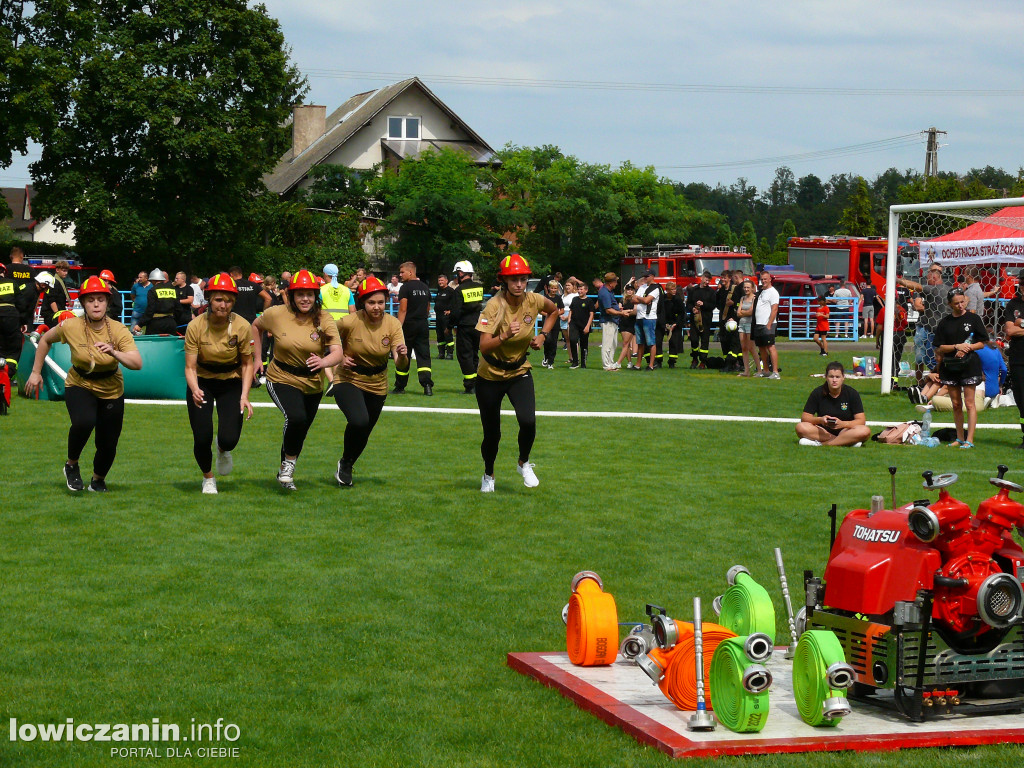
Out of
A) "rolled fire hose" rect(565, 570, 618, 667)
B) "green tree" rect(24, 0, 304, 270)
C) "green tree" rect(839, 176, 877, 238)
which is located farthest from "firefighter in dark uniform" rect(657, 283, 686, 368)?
"green tree" rect(839, 176, 877, 238)

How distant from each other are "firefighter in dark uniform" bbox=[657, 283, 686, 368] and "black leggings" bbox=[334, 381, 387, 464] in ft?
55.0

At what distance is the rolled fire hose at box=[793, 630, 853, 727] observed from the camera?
5.27 meters

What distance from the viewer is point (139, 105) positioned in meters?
48.0

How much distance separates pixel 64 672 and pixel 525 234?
57857 millimetres

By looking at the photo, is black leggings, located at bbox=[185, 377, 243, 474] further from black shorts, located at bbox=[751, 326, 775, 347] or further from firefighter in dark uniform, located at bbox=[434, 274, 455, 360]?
black shorts, located at bbox=[751, 326, 775, 347]

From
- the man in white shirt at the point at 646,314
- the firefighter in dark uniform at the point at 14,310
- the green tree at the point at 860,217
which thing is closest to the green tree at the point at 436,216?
the green tree at the point at 860,217

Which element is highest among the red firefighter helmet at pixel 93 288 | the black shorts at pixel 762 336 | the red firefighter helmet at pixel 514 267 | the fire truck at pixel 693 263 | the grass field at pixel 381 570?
the fire truck at pixel 693 263

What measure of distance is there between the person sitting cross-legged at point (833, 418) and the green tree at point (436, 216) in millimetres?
42420

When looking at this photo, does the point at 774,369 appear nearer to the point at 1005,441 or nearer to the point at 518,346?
the point at 1005,441

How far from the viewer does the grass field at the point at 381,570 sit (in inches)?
216

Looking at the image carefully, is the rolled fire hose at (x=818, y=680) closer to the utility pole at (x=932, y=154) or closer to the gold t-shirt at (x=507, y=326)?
the gold t-shirt at (x=507, y=326)

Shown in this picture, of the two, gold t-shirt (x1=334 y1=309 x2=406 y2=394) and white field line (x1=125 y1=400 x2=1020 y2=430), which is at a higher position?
gold t-shirt (x1=334 y1=309 x2=406 y2=394)

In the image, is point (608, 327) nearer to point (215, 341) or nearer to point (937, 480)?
point (215, 341)

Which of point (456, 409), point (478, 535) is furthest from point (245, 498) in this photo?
point (456, 409)
